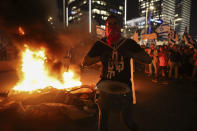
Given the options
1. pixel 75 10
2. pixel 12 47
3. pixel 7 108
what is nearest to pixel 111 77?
pixel 7 108

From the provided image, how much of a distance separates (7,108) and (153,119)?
349 cm

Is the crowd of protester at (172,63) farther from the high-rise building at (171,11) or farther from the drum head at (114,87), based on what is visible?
the high-rise building at (171,11)

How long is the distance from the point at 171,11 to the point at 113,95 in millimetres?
141695

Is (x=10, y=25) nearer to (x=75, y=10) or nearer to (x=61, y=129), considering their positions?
(x=61, y=129)

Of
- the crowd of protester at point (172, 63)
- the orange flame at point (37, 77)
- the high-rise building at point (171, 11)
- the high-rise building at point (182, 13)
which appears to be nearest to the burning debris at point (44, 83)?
the orange flame at point (37, 77)

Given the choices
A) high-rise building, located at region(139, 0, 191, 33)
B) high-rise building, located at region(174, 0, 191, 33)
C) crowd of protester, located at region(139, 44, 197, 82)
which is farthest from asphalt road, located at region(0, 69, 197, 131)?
high-rise building, located at region(174, 0, 191, 33)

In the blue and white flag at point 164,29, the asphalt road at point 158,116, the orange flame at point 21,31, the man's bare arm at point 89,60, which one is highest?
the blue and white flag at point 164,29

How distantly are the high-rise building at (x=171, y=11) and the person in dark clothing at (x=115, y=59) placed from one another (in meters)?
110

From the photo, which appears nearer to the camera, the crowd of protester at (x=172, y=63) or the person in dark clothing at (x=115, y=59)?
the person in dark clothing at (x=115, y=59)

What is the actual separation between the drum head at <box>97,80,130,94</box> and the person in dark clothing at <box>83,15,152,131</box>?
1.4 inches

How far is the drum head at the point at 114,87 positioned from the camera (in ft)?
6.17

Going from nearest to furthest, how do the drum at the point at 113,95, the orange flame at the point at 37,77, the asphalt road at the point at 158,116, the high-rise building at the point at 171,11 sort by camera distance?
the drum at the point at 113,95, the asphalt road at the point at 158,116, the orange flame at the point at 37,77, the high-rise building at the point at 171,11

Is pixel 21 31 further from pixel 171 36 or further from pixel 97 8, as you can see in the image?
pixel 97 8

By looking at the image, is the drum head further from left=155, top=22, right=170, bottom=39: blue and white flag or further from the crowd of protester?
left=155, top=22, right=170, bottom=39: blue and white flag
